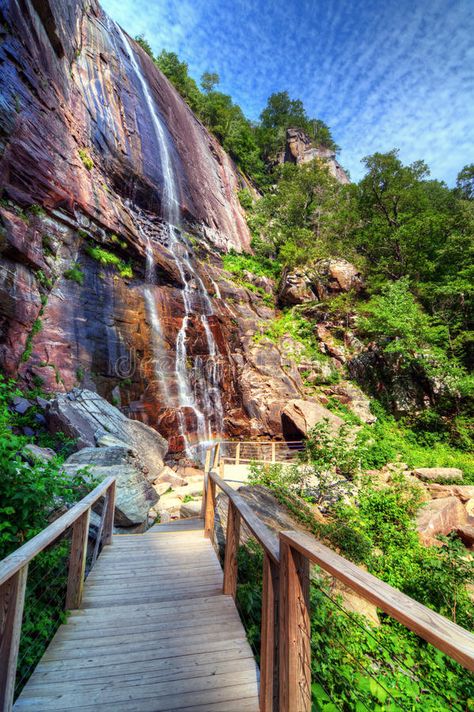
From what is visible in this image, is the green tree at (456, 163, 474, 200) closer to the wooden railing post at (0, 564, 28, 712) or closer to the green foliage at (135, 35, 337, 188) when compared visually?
the green foliage at (135, 35, 337, 188)

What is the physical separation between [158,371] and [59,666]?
429 inches

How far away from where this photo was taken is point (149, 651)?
2178 millimetres

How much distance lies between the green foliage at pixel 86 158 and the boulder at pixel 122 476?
41.8ft

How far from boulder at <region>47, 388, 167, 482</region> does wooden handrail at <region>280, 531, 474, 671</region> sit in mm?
5916

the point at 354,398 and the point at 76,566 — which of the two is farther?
the point at 354,398

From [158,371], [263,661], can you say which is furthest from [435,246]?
[263,661]

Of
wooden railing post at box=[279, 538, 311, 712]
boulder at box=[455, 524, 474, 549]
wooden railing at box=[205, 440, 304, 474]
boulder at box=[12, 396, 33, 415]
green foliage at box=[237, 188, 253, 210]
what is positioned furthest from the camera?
green foliage at box=[237, 188, 253, 210]

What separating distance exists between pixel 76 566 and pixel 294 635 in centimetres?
217

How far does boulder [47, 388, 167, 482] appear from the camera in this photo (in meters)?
7.24

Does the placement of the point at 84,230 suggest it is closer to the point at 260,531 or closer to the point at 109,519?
the point at 109,519

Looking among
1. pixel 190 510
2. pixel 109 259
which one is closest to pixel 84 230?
pixel 109 259

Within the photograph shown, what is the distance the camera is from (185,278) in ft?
53.2

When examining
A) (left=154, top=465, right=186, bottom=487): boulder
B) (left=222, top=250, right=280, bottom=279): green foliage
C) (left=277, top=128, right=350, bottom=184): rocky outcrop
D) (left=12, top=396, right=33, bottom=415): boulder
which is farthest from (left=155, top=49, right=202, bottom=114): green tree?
(left=154, top=465, right=186, bottom=487): boulder

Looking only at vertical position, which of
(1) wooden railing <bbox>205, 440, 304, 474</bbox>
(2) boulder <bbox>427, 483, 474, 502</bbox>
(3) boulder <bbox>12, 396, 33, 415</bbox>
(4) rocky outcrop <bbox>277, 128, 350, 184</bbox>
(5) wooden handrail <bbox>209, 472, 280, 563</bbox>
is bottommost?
(2) boulder <bbox>427, 483, 474, 502</bbox>
